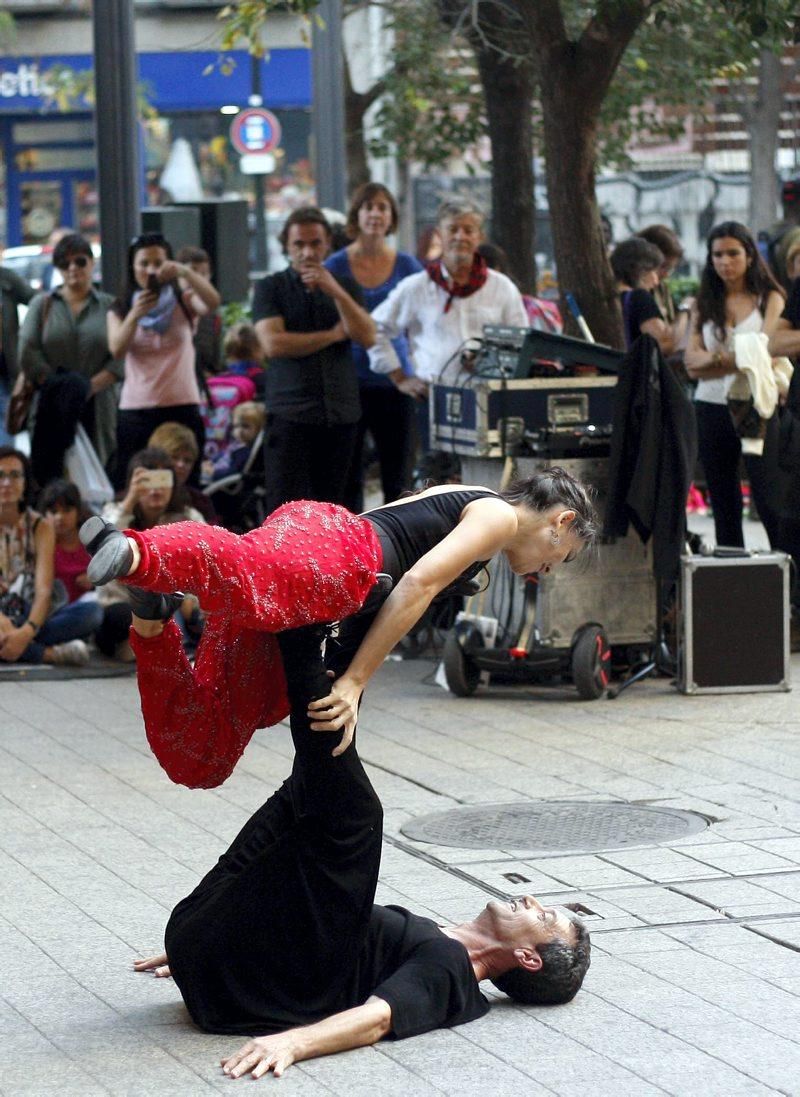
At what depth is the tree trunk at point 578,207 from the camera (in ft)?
35.1

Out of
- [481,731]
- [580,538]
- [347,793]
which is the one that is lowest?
[481,731]

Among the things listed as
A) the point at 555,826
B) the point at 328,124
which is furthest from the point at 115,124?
the point at 555,826

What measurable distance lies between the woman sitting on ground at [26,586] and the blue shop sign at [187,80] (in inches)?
1022

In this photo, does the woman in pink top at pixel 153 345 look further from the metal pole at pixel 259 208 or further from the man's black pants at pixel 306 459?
the metal pole at pixel 259 208

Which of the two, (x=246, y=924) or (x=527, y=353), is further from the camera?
(x=527, y=353)

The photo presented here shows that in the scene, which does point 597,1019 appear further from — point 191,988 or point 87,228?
point 87,228

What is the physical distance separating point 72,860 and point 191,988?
1.66m

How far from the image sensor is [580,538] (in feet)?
16.4

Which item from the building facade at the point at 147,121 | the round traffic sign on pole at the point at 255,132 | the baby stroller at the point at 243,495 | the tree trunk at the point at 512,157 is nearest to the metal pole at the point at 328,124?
the tree trunk at the point at 512,157

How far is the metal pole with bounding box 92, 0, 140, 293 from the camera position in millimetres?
12758

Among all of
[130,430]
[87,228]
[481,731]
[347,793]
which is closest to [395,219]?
[130,430]

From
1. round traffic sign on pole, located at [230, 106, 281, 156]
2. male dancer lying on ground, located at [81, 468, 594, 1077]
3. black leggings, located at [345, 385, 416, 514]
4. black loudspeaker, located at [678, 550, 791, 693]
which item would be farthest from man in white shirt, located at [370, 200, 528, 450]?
round traffic sign on pole, located at [230, 106, 281, 156]

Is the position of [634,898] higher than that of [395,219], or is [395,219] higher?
[395,219]

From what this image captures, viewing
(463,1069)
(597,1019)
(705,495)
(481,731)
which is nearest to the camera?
(463,1069)
